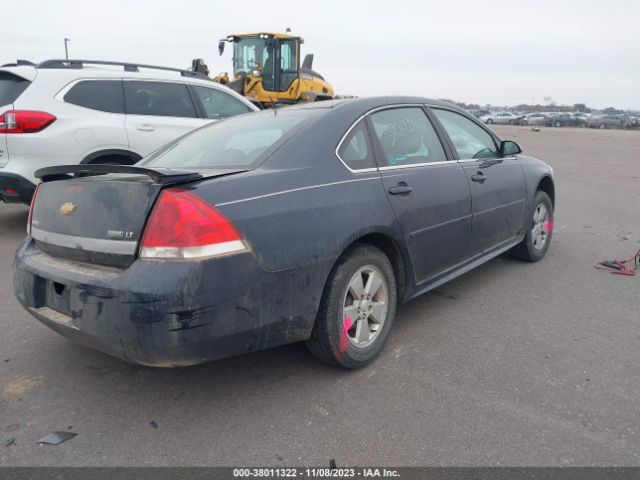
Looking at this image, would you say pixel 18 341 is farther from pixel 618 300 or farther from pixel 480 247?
pixel 618 300

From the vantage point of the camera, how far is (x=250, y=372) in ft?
10.1

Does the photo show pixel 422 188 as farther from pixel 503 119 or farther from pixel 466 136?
pixel 503 119

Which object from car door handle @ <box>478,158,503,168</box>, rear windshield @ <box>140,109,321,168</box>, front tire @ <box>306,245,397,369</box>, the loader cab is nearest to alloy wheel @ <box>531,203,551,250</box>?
car door handle @ <box>478,158,503,168</box>

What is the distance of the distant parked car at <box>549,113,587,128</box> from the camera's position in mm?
50438

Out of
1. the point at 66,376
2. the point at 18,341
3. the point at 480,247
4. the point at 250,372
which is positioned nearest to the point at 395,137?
the point at 480,247

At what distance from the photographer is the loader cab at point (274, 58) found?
639 inches

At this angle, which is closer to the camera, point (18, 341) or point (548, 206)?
point (18, 341)

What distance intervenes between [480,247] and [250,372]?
84.3 inches

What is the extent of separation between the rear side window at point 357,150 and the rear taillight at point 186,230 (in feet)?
3.29

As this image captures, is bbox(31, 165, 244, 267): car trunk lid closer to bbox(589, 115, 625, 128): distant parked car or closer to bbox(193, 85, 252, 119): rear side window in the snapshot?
bbox(193, 85, 252, 119): rear side window

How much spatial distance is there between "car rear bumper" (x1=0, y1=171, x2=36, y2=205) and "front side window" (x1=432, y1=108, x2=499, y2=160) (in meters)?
4.15

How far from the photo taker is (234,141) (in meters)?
3.36

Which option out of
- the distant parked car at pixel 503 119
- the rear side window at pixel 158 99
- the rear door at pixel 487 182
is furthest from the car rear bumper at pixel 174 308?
the distant parked car at pixel 503 119

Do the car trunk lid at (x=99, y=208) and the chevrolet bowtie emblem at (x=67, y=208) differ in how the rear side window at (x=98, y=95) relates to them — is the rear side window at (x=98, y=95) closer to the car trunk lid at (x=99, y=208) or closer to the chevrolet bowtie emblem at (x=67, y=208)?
the car trunk lid at (x=99, y=208)
